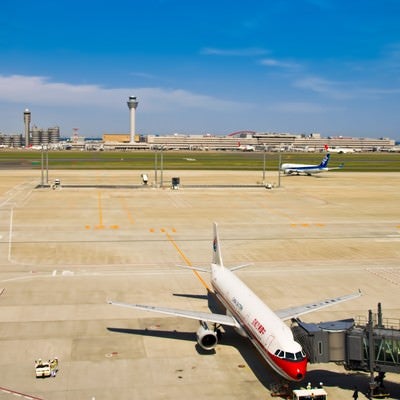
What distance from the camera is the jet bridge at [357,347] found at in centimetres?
2391

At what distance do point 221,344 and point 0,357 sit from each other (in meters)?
12.2

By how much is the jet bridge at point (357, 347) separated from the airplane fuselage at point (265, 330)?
1.06 metres

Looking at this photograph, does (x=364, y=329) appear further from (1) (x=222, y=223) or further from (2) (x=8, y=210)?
(2) (x=8, y=210)

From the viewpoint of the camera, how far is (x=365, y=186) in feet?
407

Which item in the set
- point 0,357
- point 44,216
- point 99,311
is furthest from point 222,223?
point 0,357

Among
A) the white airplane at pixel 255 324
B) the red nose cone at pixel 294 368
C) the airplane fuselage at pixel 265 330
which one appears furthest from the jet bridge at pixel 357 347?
the red nose cone at pixel 294 368

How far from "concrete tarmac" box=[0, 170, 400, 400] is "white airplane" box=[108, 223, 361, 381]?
5.47 ft

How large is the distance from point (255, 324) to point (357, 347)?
5.12 metres

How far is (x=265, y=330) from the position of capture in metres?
25.9

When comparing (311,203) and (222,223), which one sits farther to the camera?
(311,203)

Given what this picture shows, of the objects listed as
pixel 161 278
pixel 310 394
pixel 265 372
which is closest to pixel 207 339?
pixel 265 372

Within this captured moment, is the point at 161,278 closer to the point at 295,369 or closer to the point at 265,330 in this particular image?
the point at 265,330

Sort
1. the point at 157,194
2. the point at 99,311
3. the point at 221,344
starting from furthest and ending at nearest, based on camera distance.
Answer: the point at 157,194, the point at 99,311, the point at 221,344

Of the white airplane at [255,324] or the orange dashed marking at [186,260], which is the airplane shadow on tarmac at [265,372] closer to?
the white airplane at [255,324]
